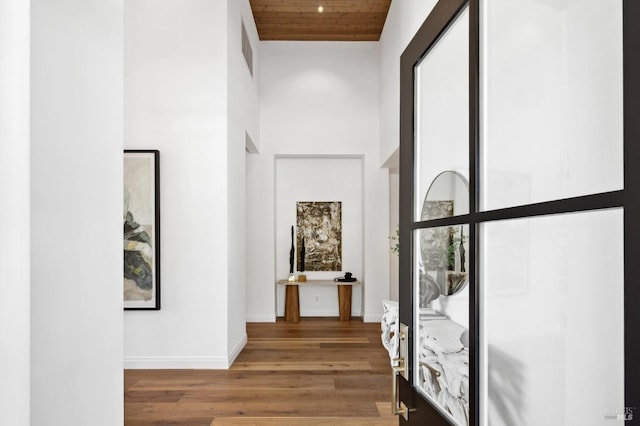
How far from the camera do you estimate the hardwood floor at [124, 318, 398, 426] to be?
119 inches

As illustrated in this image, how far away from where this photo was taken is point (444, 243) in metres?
1.20

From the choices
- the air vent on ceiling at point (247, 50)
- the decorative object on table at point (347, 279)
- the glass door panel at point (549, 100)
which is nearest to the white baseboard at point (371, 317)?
the decorative object on table at point (347, 279)

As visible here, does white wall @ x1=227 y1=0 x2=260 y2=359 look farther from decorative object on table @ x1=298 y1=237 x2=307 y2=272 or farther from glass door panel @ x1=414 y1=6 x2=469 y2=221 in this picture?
glass door panel @ x1=414 y1=6 x2=469 y2=221

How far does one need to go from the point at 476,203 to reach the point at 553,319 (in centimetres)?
32

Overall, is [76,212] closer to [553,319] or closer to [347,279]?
[553,319]

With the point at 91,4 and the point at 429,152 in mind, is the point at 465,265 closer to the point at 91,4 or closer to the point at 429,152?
the point at 429,152

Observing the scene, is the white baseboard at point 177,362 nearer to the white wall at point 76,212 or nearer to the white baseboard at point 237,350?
the white baseboard at point 237,350

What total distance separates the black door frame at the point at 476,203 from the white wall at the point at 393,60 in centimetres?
238

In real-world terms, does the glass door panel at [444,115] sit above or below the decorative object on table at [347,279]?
above

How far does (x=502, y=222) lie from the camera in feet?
2.98

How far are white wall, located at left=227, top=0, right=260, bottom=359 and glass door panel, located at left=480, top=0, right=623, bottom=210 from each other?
3.50m

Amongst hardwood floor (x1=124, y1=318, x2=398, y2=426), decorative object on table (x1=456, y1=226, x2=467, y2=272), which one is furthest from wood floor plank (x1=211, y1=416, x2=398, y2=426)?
decorative object on table (x1=456, y1=226, x2=467, y2=272)

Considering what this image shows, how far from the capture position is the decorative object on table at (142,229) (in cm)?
412

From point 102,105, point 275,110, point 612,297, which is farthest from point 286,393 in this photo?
point 275,110
